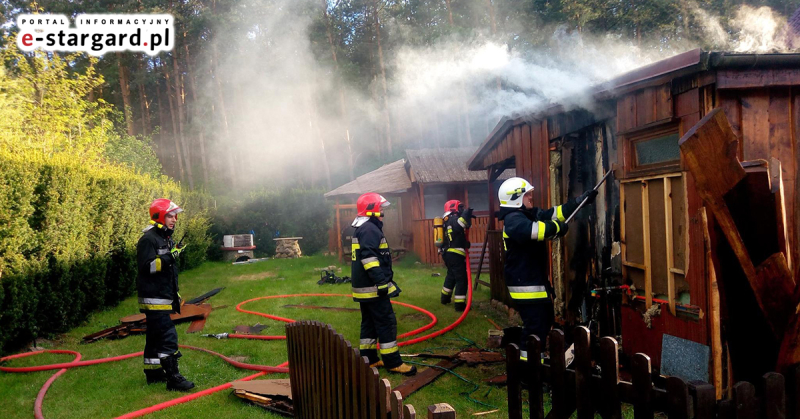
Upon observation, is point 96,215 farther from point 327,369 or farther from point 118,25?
point 118,25

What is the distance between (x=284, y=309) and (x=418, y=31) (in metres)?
21.8

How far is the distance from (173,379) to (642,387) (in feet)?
16.4

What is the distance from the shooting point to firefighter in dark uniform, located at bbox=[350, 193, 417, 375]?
18.8 ft

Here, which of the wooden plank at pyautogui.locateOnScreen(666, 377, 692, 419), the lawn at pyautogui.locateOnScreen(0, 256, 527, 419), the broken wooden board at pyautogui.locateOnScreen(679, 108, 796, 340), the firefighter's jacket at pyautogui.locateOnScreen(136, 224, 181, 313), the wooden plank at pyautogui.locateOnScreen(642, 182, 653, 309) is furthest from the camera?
the firefighter's jacket at pyautogui.locateOnScreen(136, 224, 181, 313)

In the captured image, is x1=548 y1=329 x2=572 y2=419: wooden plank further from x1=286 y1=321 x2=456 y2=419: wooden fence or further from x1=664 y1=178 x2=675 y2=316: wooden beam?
x1=664 y1=178 x2=675 y2=316: wooden beam

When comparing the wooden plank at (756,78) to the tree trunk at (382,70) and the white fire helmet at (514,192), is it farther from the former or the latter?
the tree trunk at (382,70)

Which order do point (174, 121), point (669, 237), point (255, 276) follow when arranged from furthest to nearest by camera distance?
point (174, 121)
point (255, 276)
point (669, 237)

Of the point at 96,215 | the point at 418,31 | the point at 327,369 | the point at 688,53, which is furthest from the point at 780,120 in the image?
the point at 418,31

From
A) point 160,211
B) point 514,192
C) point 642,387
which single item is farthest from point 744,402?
point 160,211

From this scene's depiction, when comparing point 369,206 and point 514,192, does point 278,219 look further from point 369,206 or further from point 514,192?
point 514,192

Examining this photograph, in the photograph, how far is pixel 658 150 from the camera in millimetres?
4512

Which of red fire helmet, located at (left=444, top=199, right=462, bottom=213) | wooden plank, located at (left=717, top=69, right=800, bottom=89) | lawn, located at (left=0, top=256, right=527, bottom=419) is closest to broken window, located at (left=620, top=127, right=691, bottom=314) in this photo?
wooden plank, located at (left=717, top=69, right=800, bottom=89)

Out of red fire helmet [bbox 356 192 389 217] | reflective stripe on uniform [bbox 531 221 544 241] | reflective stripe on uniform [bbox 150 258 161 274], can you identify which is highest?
red fire helmet [bbox 356 192 389 217]

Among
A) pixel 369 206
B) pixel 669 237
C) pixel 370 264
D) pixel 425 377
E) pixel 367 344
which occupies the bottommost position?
pixel 425 377
